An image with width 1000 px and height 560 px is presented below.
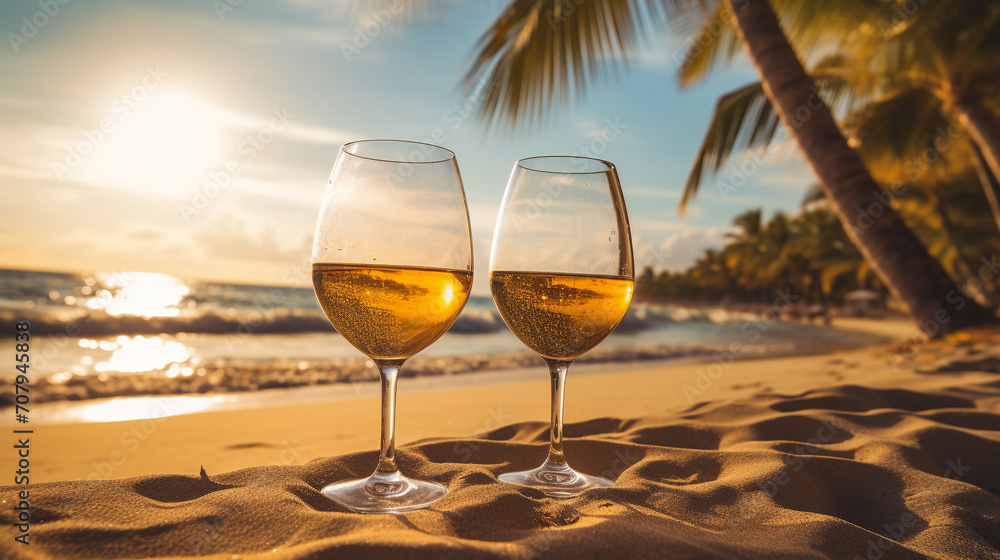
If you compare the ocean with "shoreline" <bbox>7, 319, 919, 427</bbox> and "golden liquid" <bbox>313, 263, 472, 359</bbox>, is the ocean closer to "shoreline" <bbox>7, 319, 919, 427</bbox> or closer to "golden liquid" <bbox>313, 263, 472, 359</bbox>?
"shoreline" <bbox>7, 319, 919, 427</bbox>

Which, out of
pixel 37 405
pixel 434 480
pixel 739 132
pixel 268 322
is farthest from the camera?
pixel 268 322

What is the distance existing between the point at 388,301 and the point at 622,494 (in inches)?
21.7

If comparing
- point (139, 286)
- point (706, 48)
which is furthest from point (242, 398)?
point (139, 286)

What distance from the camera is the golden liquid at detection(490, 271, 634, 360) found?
128 cm

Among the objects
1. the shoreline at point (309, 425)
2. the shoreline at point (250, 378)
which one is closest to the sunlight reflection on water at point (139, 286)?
the shoreline at point (250, 378)

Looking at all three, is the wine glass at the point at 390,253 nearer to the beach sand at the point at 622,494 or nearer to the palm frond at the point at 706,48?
the beach sand at the point at 622,494

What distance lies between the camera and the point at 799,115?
4855 millimetres

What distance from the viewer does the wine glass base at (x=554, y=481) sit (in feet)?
3.70

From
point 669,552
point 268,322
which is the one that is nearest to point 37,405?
point 669,552

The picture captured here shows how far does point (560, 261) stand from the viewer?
1272mm

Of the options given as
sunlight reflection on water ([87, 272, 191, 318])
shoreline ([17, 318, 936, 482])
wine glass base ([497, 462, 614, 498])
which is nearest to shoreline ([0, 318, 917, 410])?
shoreline ([17, 318, 936, 482])

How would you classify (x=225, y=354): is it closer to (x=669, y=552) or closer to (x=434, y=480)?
(x=434, y=480)

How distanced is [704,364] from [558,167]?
24.2 ft

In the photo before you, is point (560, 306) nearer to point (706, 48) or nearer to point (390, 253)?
point (390, 253)
